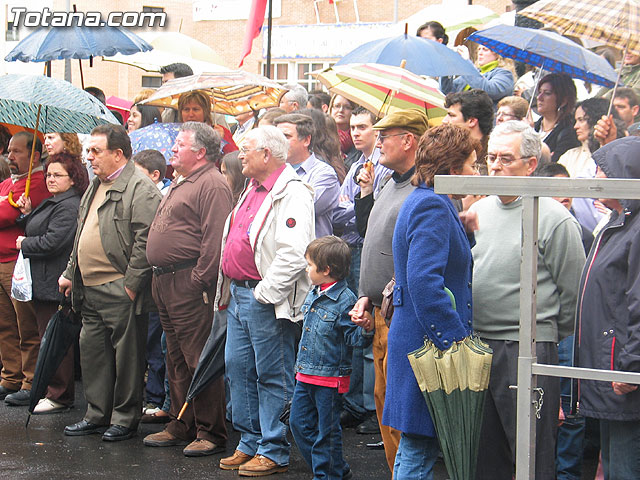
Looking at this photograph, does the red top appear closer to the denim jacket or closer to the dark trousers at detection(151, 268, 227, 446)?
the dark trousers at detection(151, 268, 227, 446)

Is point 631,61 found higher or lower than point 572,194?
higher

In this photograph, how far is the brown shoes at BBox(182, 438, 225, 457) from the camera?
6906 mm

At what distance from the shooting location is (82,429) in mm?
7605

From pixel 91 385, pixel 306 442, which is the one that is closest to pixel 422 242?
pixel 306 442

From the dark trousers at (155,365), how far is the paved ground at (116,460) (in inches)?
22.2

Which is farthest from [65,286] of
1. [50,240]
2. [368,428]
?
[368,428]

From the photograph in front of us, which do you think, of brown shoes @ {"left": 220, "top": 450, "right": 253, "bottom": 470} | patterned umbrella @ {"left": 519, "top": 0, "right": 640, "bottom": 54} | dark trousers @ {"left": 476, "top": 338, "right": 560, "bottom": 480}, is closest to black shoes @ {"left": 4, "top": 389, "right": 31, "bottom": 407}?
brown shoes @ {"left": 220, "top": 450, "right": 253, "bottom": 470}

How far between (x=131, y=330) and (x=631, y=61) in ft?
15.3

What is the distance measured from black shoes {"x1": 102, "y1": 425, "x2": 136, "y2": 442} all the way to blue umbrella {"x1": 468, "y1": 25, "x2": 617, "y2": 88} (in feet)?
13.8

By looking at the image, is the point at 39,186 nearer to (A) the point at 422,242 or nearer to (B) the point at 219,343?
(B) the point at 219,343

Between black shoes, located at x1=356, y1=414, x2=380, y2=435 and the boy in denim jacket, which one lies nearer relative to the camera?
the boy in denim jacket

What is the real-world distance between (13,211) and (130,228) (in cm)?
192

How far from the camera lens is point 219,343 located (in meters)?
6.75

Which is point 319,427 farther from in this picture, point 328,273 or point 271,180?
point 271,180
